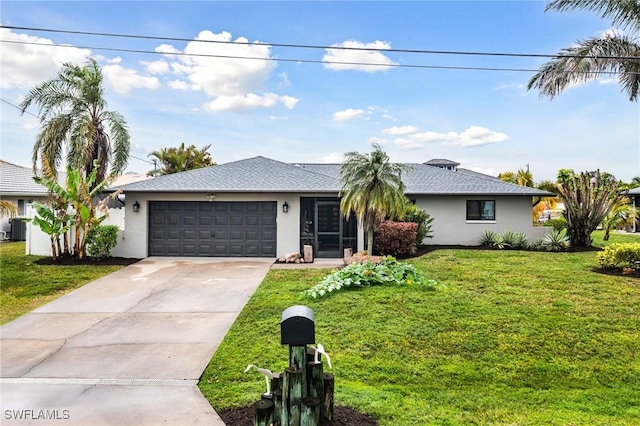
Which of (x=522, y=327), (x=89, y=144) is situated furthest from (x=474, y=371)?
(x=89, y=144)

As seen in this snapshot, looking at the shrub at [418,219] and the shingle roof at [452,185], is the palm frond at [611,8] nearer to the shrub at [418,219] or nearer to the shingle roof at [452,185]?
the shingle roof at [452,185]

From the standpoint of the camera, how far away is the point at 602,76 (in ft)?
44.6

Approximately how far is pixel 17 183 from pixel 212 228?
15.1 m

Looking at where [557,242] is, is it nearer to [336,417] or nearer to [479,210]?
[479,210]

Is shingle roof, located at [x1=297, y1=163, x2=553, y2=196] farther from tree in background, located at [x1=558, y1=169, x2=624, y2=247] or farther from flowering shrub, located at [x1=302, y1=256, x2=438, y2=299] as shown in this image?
flowering shrub, located at [x1=302, y1=256, x2=438, y2=299]

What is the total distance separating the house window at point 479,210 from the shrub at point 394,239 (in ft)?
15.0

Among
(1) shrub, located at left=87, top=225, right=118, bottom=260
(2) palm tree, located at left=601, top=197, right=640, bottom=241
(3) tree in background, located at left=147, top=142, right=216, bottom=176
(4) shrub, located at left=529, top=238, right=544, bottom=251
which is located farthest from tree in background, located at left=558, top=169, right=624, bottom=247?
(3) tree in background, located at left=147, top=142, right=216, bottom=176

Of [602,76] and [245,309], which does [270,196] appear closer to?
[245,309]

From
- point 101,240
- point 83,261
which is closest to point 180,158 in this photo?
point 101,240

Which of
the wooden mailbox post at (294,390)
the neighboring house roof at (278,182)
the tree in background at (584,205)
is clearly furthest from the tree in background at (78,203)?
the tree in background at (584,205)

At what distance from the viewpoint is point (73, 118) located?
17.3 metres

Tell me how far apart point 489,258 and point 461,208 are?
4.24 m

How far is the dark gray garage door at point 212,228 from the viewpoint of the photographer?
51.7 ft

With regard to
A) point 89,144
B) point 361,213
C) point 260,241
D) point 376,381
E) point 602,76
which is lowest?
point 376,381
